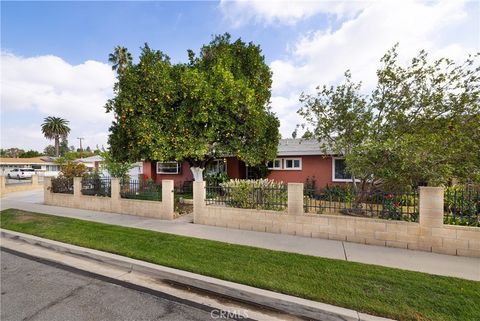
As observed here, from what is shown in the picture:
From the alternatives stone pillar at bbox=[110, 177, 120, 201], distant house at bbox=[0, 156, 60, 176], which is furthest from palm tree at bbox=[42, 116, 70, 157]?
stone pillar at bbox=[110, 177, 120, 201]

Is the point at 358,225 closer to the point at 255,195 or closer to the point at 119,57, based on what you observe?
the point at 255,195

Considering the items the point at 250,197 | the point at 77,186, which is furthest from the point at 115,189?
the point at 250,197

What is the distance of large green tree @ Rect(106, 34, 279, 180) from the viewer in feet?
30.8

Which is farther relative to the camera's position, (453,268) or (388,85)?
(388,85)

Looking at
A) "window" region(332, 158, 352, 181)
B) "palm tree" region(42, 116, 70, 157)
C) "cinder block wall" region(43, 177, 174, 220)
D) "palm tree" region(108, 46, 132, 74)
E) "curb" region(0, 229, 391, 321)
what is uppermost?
"palm tree" region(108, 46, 132, 74)

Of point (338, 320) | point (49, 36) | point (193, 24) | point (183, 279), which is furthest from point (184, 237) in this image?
point (49, 36)

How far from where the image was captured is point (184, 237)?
6492 mm

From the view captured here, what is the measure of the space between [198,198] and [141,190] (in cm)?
285

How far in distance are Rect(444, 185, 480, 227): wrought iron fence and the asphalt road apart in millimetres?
5790

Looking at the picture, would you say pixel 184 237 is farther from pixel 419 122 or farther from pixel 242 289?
pixel 419 122

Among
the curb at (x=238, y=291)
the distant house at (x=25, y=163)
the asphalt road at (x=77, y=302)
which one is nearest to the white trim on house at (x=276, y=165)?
the curb at (x=238, y=291)

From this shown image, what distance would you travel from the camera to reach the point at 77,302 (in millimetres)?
3781

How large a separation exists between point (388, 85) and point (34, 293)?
10.9 meters

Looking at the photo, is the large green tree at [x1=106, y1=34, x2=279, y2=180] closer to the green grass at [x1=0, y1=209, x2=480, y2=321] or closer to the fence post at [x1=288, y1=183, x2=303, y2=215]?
the green grass at [x1=0, y1=209, x2=480, y2=321]
